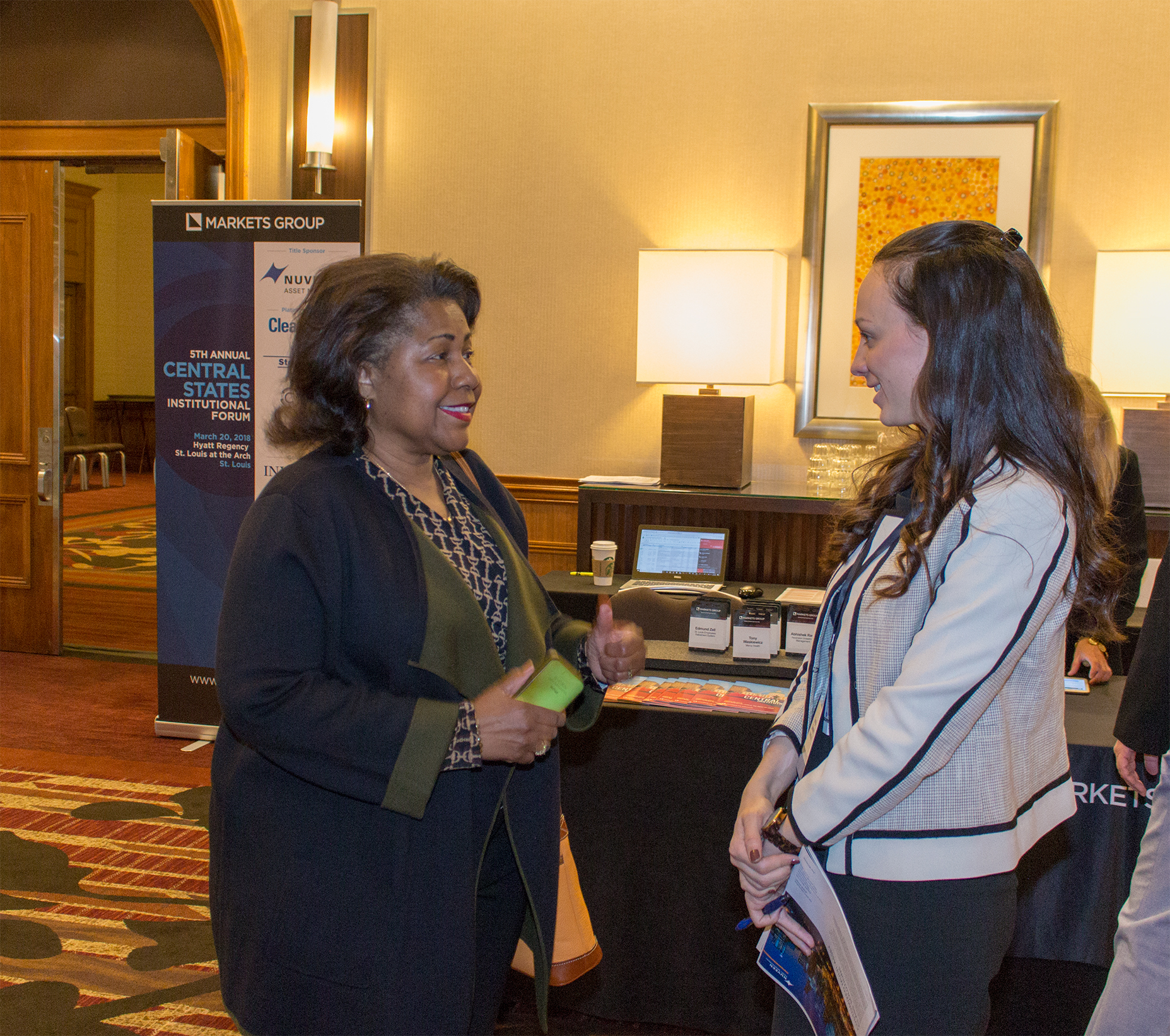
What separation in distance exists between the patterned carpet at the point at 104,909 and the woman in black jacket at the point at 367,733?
134 cm

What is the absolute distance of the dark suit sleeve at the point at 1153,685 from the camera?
6.14ft

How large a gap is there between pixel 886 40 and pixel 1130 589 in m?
2.48

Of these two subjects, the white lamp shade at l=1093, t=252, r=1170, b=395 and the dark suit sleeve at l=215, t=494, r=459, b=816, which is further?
the white lamp shade at l=1093, t=252, r=1170, b=395

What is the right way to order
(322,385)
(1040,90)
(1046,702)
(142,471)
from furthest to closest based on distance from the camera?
1. (142,471)
2. (1040,90)
3. (322,385)
4. (1046,702)

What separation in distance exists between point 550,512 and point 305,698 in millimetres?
3435

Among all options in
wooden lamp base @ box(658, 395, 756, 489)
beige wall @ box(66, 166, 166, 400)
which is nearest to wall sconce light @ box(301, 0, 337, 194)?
wooden lamp base @ box(658, 395, 756, 489)

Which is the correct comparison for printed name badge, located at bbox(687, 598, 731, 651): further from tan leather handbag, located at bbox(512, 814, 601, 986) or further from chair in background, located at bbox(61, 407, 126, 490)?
chair in background, located at bbox(61, 407, 126, 490)

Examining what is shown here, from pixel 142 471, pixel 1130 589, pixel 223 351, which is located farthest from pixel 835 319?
pixel 142 471

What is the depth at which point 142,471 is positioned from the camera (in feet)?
44.1

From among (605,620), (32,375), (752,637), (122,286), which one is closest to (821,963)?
(605,620)

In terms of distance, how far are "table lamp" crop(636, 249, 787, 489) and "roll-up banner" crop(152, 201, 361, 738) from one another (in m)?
1.32

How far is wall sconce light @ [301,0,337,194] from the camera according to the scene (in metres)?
4.61

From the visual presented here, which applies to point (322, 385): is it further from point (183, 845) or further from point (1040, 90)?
point (1040, 90)

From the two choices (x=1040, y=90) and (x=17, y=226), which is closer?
(x=1040, y=90)
